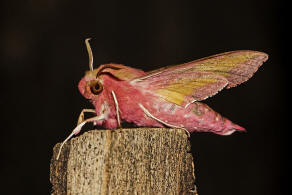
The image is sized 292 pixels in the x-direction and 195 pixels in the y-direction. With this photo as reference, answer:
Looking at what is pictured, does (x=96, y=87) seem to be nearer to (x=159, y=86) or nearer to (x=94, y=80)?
(x=94, y=80)

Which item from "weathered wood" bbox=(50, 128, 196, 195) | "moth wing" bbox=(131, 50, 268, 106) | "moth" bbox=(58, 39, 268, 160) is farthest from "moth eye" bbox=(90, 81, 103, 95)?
"weathered wood" bbox=(50, 128, 196, 195)

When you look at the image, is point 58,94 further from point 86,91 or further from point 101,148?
point 101,148

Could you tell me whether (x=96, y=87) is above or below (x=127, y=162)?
above

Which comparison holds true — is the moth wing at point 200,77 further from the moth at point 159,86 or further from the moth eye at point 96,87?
the moth eye at point 96,87

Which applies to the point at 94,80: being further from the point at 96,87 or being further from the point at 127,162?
the point at 127,162

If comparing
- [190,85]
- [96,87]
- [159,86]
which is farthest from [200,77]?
[96,87]

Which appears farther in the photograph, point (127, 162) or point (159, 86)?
point (159, 86)

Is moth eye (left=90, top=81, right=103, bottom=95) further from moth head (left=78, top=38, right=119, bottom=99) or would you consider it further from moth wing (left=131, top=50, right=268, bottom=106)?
moth wing (left=131, top=50, right=268, bottom=106)

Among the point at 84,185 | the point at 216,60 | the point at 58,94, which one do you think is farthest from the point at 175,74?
the point at 58,94
